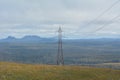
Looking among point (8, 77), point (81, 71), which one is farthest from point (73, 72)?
point (8, 77)

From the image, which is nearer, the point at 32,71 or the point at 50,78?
the point at 50,78

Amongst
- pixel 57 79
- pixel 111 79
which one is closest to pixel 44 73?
pixel 57 79

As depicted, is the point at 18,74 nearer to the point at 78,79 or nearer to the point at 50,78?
the point at 50,78

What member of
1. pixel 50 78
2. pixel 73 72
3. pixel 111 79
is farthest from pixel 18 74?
pixel 111 79

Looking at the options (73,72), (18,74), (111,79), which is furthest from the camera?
(73,72)

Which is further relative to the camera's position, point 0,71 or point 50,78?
point 0,71

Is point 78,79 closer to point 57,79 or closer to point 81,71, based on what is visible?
point 57,79

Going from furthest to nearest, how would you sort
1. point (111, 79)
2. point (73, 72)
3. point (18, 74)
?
point (73, 72)
point (18, 74)
point (111, 79)

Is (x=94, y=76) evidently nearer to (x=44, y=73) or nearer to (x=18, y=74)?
(x=44, y=73)
